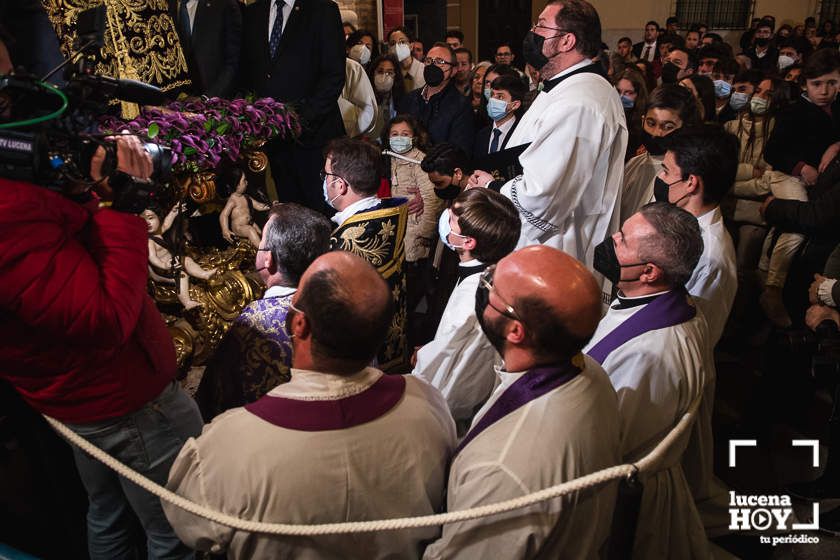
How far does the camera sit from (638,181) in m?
3.79

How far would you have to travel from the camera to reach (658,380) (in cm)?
207

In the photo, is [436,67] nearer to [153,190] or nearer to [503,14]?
[153,190]

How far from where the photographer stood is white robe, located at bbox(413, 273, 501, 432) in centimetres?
238

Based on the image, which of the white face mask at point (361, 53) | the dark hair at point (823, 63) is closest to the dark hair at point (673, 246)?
the dark hair at point (823, 63)

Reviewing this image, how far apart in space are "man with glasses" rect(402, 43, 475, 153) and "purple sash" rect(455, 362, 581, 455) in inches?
156

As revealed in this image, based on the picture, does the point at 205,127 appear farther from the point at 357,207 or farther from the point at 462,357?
the point at 462,357

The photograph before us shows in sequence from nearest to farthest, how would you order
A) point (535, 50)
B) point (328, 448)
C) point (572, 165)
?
point (328, 448)
point (572, 165)
point (535, 50)

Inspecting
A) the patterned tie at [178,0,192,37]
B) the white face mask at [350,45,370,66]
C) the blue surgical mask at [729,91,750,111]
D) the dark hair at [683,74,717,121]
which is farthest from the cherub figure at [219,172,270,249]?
the blue surgical mask at [729,91,750,111]

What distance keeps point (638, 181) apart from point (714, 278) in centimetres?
120

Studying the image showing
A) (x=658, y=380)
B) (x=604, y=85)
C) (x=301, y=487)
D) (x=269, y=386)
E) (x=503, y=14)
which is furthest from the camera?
(x=503, y=14)

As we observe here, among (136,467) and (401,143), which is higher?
(401,143)

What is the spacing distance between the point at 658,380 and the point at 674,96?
2288 mm

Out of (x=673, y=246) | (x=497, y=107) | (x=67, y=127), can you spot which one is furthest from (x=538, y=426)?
(x=497, y=107)

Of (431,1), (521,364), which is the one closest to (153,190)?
(521,364)
